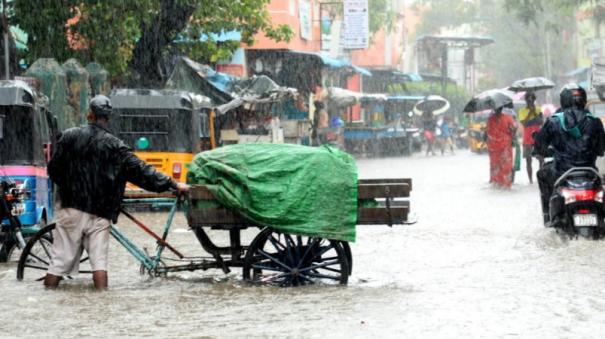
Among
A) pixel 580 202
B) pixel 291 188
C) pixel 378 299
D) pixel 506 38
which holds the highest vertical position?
pixel 506 38

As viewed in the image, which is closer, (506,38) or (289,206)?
(289,206)

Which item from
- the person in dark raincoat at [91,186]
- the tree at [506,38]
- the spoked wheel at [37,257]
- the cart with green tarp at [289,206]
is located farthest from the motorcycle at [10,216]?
the tree at [506,38]

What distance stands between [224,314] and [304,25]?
39257 mm

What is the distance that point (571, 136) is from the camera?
13.0m

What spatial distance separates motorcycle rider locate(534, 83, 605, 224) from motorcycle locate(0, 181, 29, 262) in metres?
5.17

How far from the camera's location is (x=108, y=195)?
1004 centimetres

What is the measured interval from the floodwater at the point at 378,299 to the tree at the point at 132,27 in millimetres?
10512

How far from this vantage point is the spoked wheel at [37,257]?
10.4 metres

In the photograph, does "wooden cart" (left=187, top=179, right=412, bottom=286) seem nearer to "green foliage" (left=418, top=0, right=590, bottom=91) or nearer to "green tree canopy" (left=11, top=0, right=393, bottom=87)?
"green tree canopy" (left=11, top=0, right=393, bottom=87)

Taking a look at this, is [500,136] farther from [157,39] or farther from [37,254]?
[37,254]

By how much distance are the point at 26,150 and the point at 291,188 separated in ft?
15.5

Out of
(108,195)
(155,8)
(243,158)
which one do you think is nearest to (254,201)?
(243,158)

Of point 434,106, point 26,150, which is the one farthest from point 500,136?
point 434,106

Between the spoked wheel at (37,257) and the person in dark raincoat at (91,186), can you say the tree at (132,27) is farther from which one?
the person in dark raincoat at (91,186)
